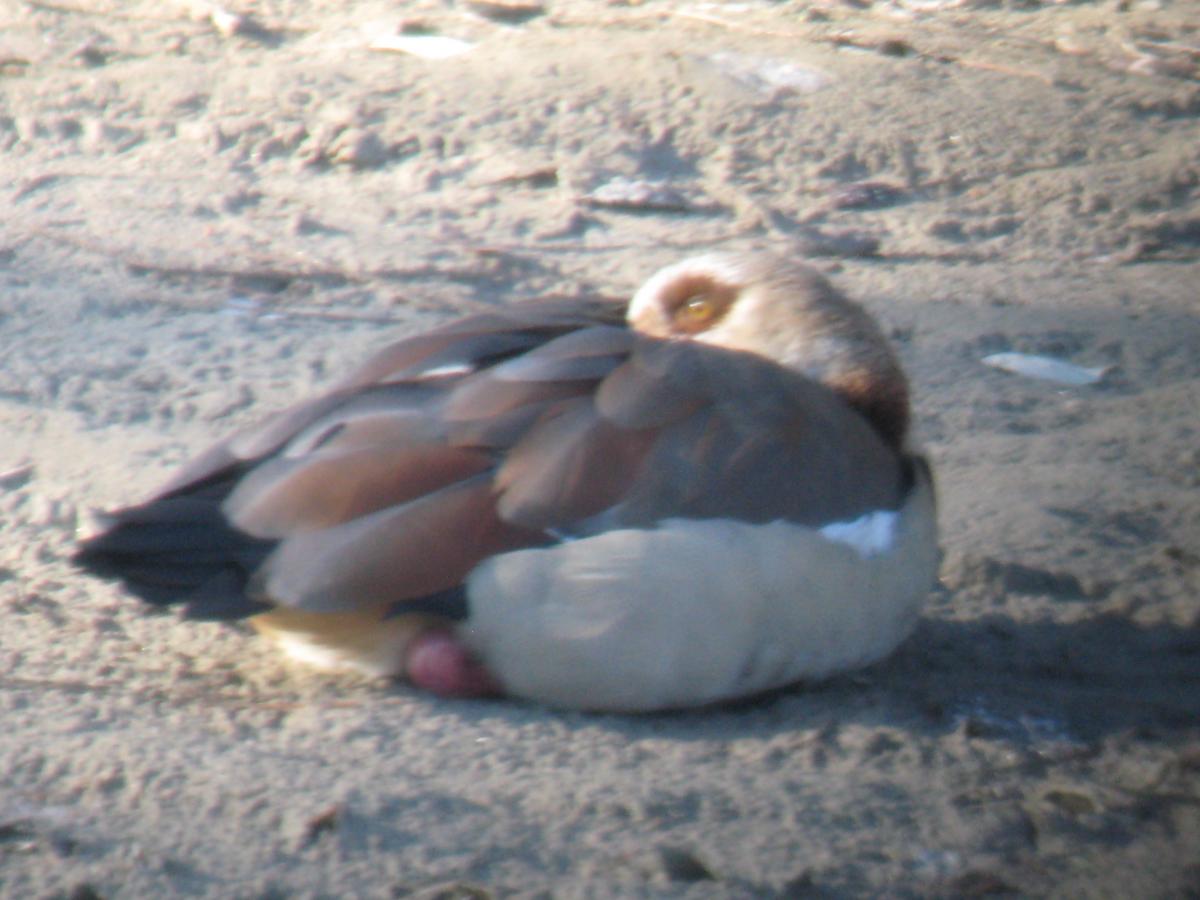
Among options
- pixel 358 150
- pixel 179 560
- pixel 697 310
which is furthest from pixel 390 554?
pixel 358 150

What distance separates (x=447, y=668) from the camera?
289 cm

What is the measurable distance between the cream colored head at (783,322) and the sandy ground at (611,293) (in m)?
0.51

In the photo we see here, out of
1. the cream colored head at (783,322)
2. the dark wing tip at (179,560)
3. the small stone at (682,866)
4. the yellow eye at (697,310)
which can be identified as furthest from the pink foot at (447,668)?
the yellow eye at (697,310)

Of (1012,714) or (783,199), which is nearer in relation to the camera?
(1012,714)

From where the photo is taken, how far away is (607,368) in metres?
3.06

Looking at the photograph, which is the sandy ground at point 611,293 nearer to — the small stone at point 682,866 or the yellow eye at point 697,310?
the small stone at point 682,866

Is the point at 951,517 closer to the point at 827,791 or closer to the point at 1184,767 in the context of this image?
the point at 1184,767

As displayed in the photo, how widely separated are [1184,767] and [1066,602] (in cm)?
69

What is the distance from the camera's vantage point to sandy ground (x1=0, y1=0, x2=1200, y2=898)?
8.41ft

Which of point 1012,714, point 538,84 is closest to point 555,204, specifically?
point 538,84

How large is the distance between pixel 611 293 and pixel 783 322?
1.59 metres

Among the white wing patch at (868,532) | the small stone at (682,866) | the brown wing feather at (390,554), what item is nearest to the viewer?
the small stone at (682,866)

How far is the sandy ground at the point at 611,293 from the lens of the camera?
101 inches

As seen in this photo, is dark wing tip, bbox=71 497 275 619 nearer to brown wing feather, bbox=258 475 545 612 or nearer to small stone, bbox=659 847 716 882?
brown wing feather, bbox=258 475 545 612
